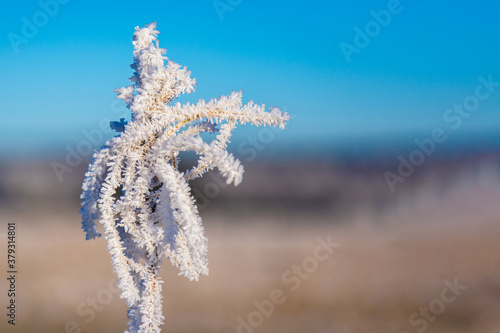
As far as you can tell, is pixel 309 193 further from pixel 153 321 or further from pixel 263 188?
pixel 153 321

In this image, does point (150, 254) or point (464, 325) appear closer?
point (150, 254)

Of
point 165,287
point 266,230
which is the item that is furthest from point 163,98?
point 266,230

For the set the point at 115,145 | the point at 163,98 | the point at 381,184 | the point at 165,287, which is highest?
the point at 381,184

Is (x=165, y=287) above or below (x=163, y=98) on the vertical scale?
above

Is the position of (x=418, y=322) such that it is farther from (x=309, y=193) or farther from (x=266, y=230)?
(x=309, y=193)

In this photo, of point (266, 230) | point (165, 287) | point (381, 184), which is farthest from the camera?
point (381, 184)

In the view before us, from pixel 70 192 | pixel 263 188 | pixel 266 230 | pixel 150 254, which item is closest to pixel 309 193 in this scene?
pixel 263 188

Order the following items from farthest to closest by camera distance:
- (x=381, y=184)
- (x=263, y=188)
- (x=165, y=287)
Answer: (x=263, y=188) < (x=381, y=184) < (x=165, y=287)
